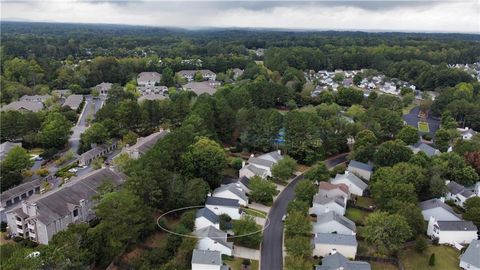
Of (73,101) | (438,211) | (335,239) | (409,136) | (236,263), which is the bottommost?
(236,263)

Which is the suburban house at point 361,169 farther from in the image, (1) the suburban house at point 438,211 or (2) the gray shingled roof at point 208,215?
(2) the gray shingled roof at point 208,215

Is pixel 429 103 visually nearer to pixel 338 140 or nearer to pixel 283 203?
pixel 338 140

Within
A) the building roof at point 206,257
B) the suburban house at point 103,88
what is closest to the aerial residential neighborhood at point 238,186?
the building roof at point 206,257

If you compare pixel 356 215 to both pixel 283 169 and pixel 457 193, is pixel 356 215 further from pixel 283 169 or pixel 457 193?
pixel 457 193

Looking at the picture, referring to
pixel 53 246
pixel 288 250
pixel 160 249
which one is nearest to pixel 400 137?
pixel 288 250

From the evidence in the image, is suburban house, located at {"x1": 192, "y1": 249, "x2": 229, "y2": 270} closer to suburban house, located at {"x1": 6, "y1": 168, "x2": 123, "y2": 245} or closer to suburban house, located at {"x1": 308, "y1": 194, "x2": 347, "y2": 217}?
suburban house, located at {"x1": 6, "y1": 168, "x2": 123, "y2": 245}

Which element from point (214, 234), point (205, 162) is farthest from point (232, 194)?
point (214, 234)
